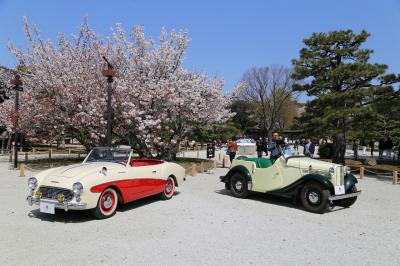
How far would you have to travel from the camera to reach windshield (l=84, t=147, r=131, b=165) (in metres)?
7.93

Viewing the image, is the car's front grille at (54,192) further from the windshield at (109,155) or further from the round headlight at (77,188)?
the windshield at (109,155)

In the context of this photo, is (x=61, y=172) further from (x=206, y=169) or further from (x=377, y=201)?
(x=206, y=169)

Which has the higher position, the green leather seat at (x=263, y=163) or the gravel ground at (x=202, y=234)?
the green leather seat at (x=263, y=163)

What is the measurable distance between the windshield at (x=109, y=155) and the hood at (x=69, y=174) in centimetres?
54

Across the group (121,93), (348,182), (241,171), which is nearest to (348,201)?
(348,182)

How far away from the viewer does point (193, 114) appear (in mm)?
16750

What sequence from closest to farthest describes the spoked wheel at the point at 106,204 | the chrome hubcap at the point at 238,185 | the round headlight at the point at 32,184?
the spoked wheel at the point at 106,204 → the round headlight at the point at 32,184 → the chrome hubcap at the point at 238,185

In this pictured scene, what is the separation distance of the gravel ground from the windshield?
111 centimetres

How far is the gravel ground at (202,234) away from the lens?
4.79 meters

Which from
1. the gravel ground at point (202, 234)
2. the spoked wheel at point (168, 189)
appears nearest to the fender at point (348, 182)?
the gravel ground at point (202, 234)

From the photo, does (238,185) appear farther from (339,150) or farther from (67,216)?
(339,150)

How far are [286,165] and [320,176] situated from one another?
37.5 inches

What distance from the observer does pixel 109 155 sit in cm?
809

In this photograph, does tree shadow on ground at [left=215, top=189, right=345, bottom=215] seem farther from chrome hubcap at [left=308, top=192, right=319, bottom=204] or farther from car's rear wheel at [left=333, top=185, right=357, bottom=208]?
chrome hubcap at [left=308, top=192, right=319, bottom=204]
